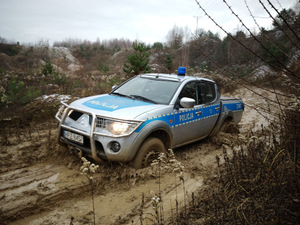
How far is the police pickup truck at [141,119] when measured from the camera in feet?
10.7

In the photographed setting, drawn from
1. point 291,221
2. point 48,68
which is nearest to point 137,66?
point 48,68

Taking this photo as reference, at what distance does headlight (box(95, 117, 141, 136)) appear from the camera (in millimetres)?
3238

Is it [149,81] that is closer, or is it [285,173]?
[285,173]

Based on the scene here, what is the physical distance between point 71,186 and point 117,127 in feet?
3.52

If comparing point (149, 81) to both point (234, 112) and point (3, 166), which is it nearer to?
point (234, 112)

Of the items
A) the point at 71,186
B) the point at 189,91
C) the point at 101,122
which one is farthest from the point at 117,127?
the point at 189,91

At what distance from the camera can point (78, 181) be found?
334 cm

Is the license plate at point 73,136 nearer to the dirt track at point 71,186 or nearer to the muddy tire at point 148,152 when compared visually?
the dirt track at point 71,186

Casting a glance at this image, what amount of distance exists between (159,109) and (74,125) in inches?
54.7

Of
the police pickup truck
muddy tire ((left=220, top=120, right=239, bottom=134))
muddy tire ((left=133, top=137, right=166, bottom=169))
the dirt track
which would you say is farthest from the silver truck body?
muddy tire ((left=220, top=120, right=239, bottom=134))

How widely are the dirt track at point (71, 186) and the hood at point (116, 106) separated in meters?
0.82

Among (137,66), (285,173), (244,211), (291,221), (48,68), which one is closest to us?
(291,221)

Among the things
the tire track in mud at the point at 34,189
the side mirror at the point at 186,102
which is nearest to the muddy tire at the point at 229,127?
the side mirror at the point at 186,102

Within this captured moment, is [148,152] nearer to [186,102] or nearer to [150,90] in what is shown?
[186,102]
